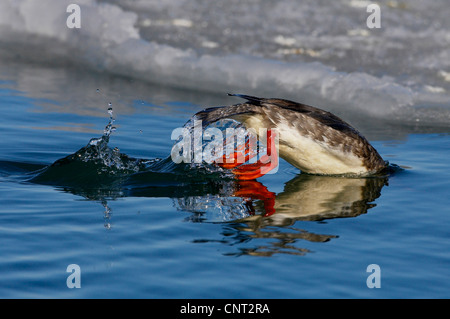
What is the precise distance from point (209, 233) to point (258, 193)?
137cm

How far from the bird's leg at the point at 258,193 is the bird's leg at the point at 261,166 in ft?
0.25

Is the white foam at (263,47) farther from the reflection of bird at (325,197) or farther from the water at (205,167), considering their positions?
the reflection of bird at (325,197)

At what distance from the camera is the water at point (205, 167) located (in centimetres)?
429

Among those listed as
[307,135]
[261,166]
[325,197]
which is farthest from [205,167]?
[325,197]

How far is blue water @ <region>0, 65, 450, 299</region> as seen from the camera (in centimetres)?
410

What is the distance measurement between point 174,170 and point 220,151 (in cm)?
53

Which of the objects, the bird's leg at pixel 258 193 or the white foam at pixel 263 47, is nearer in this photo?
the bird's leg at pixel 258 193

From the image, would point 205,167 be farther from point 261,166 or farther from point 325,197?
point 325,197

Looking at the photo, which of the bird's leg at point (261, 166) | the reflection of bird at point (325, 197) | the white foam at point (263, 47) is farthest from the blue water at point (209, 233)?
the white foam at point (263, 47)

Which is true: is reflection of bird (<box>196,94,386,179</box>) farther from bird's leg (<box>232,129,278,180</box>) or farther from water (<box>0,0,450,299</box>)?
water (<box>0,0,450,299</box>)

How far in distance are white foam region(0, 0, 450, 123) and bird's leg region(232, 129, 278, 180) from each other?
365 cm

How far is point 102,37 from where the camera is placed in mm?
11984

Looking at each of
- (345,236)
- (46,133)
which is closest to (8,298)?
(345,236)

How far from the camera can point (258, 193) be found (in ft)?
20.5
